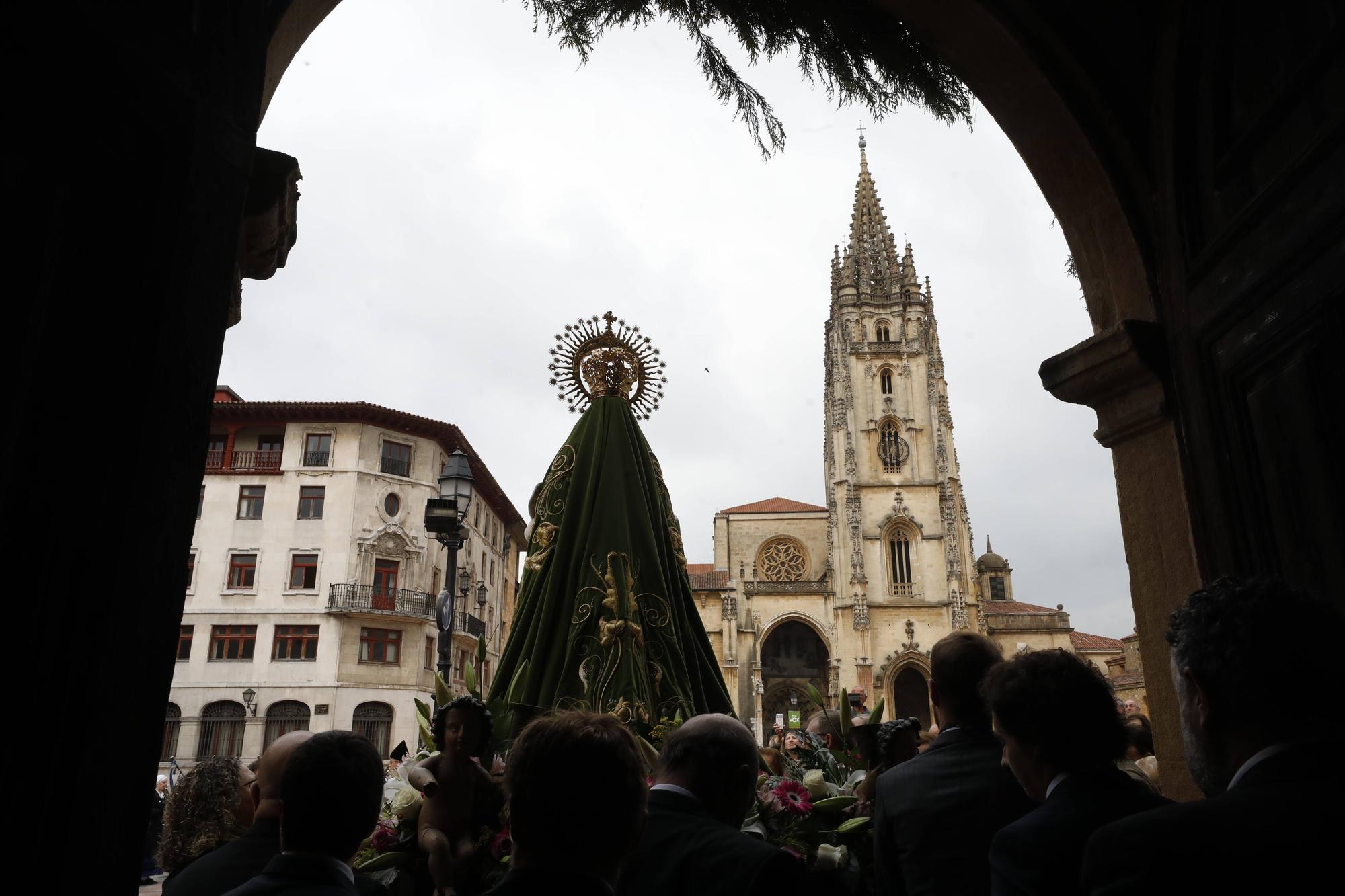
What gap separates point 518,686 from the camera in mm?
3820

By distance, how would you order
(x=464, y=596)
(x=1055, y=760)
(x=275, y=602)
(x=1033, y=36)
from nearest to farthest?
1. (x=1055, y=760)
2. (x=1033, y=36)
3. (x=275, y=602)
4. (x=464, y=596)

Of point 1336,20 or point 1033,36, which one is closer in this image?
point 1336,20

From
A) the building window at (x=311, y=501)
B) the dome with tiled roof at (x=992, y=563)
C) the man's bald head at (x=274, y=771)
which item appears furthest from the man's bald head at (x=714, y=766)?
the dome with tiled roof at (x=992, y=563)

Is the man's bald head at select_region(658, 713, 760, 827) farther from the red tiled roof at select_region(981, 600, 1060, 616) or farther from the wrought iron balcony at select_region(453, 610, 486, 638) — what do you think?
the red tiled roof at select_region(981, 600, 1060, 616)

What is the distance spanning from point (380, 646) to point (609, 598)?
25.9 metres

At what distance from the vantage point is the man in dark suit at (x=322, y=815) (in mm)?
1813

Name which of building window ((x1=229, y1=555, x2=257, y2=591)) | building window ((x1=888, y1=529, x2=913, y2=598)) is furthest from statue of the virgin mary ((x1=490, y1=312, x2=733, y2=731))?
building window ((x1=888, y1=529, x2=913, y2=598))

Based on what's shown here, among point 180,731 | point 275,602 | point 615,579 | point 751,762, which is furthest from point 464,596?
point 751,762

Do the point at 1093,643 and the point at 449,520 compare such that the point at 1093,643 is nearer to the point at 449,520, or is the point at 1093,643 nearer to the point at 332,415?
the point at 332,415

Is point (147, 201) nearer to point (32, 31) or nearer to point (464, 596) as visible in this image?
point (32, 31)

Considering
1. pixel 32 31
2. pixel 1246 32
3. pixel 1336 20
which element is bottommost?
pixel 32 31

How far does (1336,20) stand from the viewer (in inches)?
80.5

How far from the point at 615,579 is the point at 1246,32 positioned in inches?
122

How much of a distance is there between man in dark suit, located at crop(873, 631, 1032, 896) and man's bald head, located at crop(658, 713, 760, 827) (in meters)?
0.45
